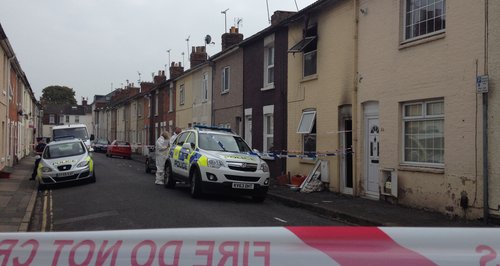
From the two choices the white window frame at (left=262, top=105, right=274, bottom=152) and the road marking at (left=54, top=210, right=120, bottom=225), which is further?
the white window frame at (left=262, top=105, right=274, bottom=152)

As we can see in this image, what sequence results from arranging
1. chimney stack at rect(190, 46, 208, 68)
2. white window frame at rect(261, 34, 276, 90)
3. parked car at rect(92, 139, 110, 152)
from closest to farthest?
white window frame at rect(261, 34, 276, 90), chimney stack at rect(190, 46, 208, 68), parked car at rect(92, 139, 110, 152)

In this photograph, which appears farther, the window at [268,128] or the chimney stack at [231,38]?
the chimney stack at [231,38]

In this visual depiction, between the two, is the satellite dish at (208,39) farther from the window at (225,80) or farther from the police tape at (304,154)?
the police tape at (304,154)

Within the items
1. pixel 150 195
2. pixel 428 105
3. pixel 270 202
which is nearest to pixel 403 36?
pixel 428 105

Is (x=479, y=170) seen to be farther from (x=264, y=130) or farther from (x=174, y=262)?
(x=264, y=130)

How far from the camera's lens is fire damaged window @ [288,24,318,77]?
1573 cm

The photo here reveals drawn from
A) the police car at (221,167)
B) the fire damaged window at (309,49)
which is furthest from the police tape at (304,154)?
the fire damaged window at (309,49)

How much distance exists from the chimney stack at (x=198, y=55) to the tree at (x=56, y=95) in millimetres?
83657

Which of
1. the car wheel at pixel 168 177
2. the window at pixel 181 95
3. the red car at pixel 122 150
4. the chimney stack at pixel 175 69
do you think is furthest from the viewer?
the red car at pixel 122 150

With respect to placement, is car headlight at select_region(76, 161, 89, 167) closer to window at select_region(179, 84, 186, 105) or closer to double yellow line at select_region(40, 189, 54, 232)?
double yellow line at select_region(40, 189, 54, 232)

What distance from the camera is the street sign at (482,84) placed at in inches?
360

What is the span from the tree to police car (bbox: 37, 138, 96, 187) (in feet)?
311

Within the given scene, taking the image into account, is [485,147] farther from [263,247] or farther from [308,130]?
[263,247]

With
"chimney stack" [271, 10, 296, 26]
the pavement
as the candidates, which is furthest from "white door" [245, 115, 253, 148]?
the pavement
